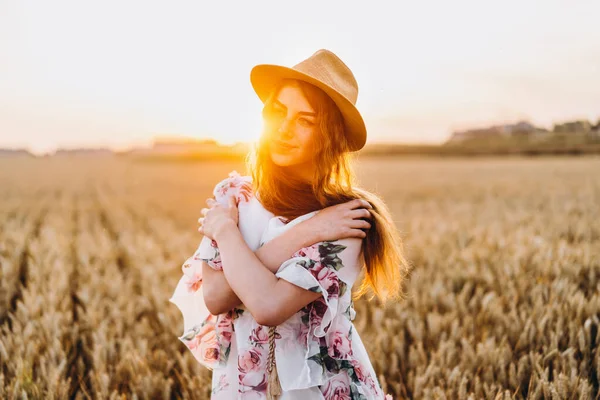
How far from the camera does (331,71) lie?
1.67 m

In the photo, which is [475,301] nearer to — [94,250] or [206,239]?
[206,239]

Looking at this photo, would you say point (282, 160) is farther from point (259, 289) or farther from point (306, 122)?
point (259, 289)

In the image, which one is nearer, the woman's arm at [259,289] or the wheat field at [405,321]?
the woman's arm at [259,289]

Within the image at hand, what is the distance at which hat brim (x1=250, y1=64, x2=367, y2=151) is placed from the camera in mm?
1614

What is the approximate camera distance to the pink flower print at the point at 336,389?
1.67 metres

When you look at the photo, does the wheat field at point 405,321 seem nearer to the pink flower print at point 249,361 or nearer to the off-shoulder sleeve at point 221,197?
the off-shoulder sleeve at point 221,197

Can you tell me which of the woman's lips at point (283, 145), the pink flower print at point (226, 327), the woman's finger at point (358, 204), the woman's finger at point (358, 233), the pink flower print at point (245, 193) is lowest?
the pink flower print at point (226, 327)

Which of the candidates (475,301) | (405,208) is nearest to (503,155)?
(405,208)

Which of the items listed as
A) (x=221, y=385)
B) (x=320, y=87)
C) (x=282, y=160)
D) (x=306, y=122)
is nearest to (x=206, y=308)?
(x=221, y=385)

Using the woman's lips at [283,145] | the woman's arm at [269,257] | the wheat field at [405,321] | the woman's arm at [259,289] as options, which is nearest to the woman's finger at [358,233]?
the woman's arm at [269,257]

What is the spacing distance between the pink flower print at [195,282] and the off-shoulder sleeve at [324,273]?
0.45 meters

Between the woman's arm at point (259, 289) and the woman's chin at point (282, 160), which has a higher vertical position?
the woman's chin at point (282, 160)

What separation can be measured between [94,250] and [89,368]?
3.00 meters

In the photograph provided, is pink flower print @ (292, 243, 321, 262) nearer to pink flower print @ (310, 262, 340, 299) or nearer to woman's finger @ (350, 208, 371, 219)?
pink flower print @ (310, 262, 340, 299)
